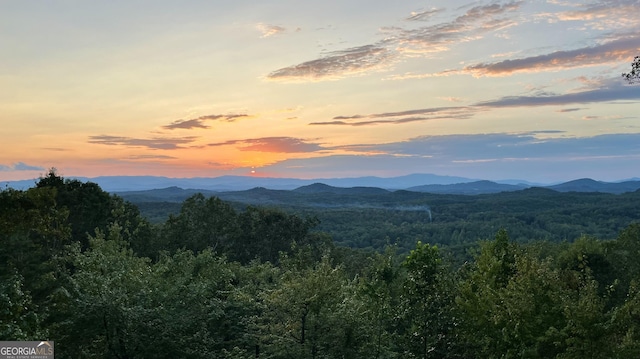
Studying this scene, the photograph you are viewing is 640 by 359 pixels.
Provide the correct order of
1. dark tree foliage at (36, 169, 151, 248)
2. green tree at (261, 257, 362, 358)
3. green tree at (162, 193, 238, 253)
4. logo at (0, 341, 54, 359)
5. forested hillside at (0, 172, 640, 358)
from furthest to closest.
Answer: green tree at (162, 193, 238, 253), dark tree foliage at (36, 169, 151, 248), green tree at (261, 257, 362, 358), forested hillside at (0, 172, 640, 358), logo at (0, 341, 54, 359)

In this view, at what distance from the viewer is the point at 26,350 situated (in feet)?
41.4

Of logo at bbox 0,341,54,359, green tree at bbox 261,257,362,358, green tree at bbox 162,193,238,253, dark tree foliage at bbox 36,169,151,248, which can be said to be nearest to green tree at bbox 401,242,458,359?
green tree at bbox 261,257,362,358

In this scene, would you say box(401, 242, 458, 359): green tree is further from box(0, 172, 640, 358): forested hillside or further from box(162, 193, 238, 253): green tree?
box(162, 193, 238, 253): green tree

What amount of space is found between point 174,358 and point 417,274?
10.3 metres

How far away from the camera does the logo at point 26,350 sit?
39.2ft

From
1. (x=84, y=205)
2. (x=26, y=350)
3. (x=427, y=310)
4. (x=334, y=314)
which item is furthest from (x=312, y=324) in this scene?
(x=84, y=205)

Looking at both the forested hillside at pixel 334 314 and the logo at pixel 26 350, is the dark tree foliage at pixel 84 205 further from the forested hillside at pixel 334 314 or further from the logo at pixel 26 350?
the logo at pixel 26 350

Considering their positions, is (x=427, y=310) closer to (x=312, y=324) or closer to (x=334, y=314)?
(x=334, y=314)

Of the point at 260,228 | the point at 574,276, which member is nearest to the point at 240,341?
the point at 574,276

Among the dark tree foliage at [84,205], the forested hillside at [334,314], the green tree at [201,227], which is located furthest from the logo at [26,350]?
the green tree at [201,227]

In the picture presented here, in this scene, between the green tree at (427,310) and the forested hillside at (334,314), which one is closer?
the forested hillside at (334,314)

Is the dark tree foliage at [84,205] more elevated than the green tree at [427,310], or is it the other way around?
the dark tree foliage at [84,205]

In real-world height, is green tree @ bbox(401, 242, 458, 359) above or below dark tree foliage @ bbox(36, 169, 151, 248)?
below

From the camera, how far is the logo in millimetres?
11961
